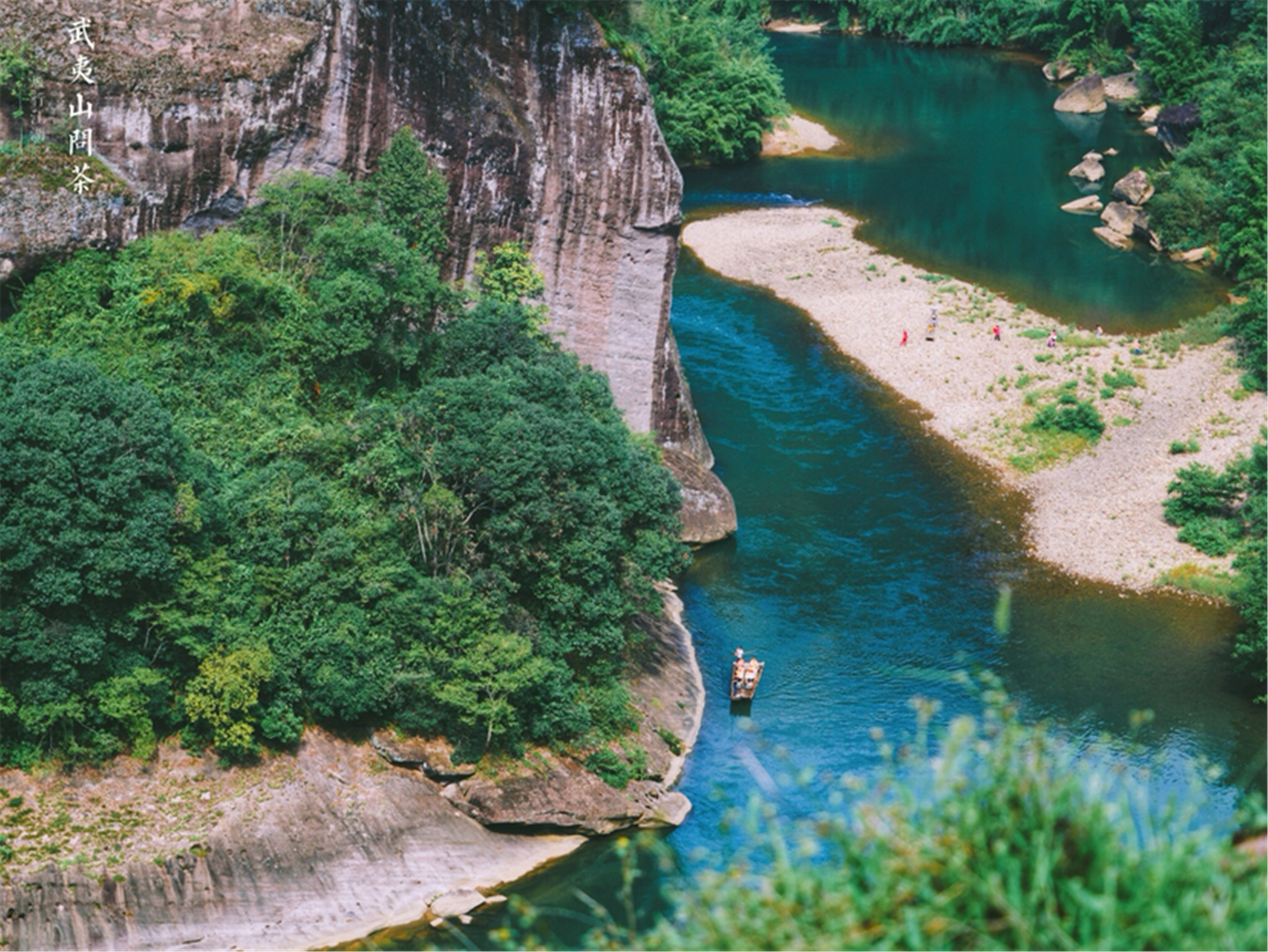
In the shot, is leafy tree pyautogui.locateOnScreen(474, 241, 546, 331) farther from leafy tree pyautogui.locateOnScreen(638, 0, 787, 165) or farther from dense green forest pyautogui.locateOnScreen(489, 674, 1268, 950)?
leafy tree pyautogui.locateOnScreen(638, 0, 787, 165)

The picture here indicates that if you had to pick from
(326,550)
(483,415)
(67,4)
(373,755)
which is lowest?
(373,755)

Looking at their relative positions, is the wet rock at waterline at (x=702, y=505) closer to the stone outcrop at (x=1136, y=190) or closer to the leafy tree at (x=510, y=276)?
the leafy tree at (x=510, y=276)

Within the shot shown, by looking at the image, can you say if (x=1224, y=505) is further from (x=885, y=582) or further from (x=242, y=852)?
(x=242, y=852)

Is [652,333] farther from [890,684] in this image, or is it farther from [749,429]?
[890,684]

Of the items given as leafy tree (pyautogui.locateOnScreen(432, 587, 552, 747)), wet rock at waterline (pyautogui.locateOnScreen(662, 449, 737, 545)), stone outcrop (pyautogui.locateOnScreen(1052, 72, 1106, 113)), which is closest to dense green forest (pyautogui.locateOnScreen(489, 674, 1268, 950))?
leafy tree (pyautogui.locateOnScreen(432, 587, 552, 747))

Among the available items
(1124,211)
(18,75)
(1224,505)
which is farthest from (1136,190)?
(18,75)

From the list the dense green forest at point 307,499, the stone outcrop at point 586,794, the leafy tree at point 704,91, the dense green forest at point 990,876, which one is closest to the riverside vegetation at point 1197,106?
the leafy tree at point 704,91

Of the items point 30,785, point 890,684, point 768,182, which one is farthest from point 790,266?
point 30,785
